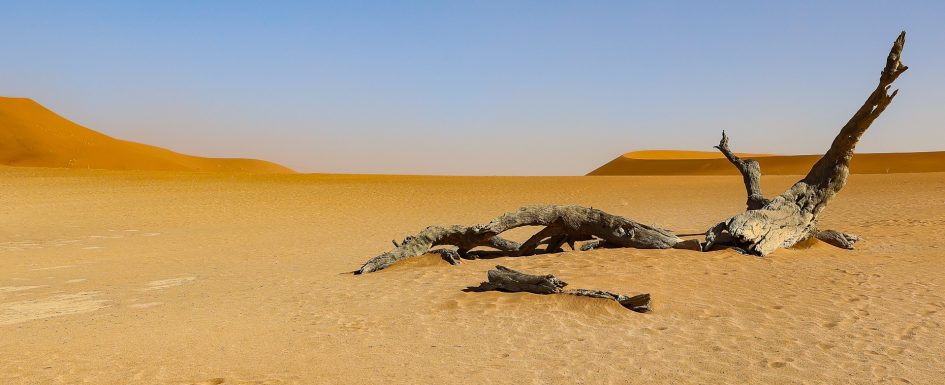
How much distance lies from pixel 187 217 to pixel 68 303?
14837mm

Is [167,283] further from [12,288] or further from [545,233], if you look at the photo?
[545,233]

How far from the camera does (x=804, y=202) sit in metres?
13.4

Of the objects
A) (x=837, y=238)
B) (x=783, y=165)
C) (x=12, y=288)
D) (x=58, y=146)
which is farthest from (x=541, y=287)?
(x=58, y=146)

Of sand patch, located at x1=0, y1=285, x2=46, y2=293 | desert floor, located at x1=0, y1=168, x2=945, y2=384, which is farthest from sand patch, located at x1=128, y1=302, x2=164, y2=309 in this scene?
sand patch, located at x1=0, y1=285, x2=46, y2=293

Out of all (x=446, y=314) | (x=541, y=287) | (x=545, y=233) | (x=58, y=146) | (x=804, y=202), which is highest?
(x=58, y=146)

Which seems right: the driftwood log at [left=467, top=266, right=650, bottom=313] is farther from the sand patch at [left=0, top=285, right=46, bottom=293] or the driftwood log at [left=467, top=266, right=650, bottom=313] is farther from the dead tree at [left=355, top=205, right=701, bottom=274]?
the sand patch at [left=0, top=285, right=46, bottom=293]

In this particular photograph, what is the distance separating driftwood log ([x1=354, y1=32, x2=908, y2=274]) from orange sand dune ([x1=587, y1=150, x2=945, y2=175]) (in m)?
43.1

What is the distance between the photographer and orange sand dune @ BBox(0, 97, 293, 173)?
61312 mm

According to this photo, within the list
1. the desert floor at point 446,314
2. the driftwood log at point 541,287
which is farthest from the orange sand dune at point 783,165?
the driftwood log at point 541,287

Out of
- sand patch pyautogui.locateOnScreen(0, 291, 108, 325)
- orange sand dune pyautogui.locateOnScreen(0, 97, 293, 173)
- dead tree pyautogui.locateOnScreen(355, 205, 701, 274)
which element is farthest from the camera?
orange sand dune pyautogui.locateOnScreen(0, 97, 293, 173)

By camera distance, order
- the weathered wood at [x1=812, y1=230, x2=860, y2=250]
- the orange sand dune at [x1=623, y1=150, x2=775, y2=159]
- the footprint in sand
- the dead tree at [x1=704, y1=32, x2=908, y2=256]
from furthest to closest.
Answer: the orange sand dune at [x1=623, y1=150, x2=775, y2=159]
the weathered wood at [x1=812, y1=230, x2=860, y2=250]
the dead tree at [x1=704, y1=32, x2=908, y2=256]
the footprint in sand

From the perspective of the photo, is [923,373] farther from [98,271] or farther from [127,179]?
[127,179]

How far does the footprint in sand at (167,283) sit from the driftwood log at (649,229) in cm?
309

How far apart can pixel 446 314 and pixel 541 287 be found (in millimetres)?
1382
